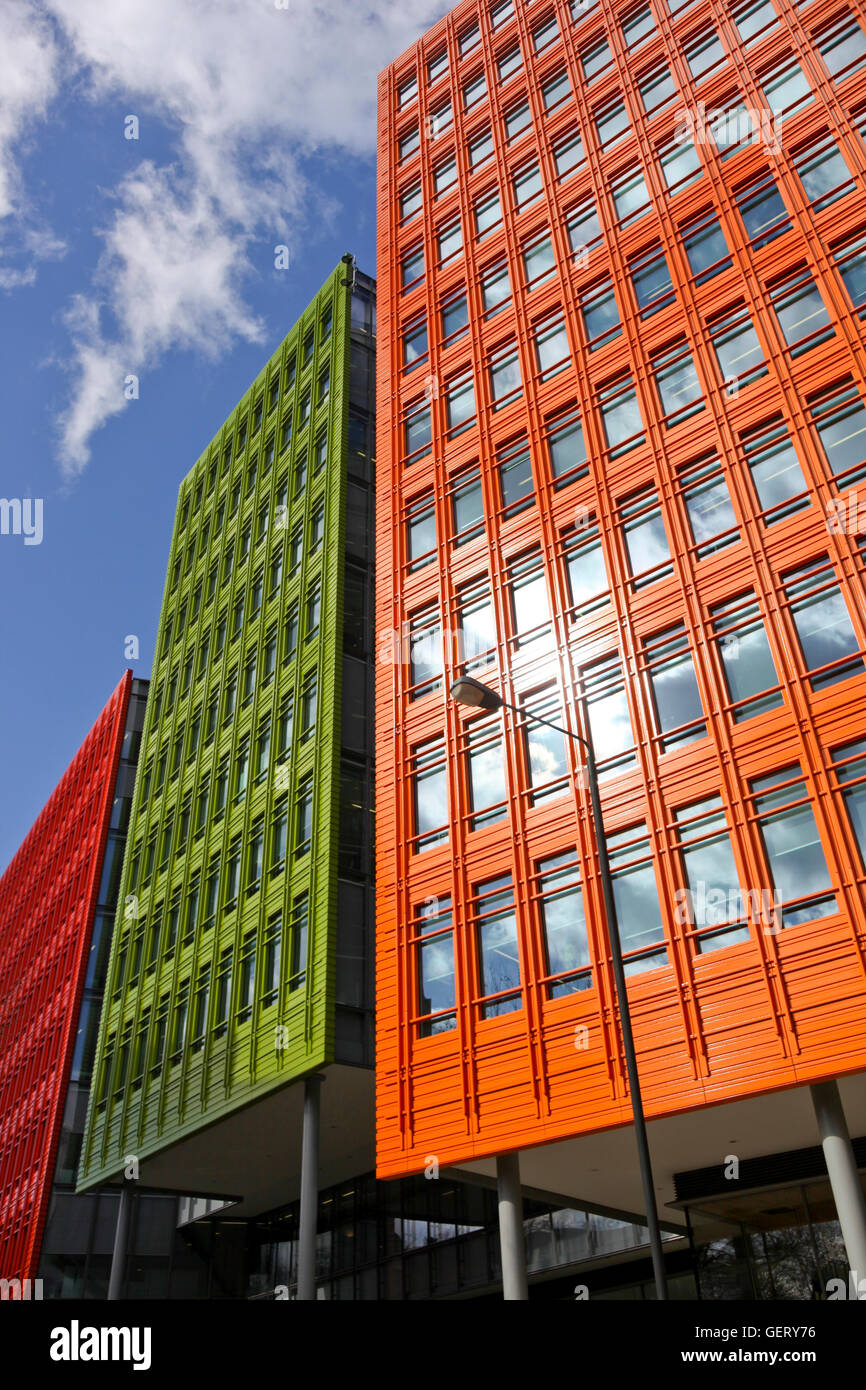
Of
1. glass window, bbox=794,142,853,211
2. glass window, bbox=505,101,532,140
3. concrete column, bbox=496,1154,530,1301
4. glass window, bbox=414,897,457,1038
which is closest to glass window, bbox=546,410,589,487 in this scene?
glass window, bbox=794,142,853,211

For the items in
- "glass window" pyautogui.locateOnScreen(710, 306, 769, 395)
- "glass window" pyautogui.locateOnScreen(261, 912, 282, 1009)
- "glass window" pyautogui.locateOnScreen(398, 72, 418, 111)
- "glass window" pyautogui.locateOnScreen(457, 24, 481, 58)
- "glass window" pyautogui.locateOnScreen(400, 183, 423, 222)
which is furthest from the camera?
"glass window" pyautogui.locateOnScreen(398, 72, 418, 111)

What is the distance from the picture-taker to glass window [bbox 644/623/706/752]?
2302 centimetres

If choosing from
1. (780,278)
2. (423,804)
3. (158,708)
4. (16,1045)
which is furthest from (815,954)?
(16,1045)

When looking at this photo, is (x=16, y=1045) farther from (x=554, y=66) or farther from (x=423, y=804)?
(x=554, y=66)

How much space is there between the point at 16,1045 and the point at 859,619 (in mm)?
54282

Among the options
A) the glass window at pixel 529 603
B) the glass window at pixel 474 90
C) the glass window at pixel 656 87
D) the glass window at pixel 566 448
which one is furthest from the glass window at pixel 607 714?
the glass window at pixel 474 90

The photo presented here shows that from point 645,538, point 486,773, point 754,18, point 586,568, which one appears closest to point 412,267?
point 754,18

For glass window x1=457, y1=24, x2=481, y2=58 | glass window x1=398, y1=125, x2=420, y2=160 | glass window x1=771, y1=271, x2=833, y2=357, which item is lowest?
glass window x1=771, y1=271, x2=833, y2=357

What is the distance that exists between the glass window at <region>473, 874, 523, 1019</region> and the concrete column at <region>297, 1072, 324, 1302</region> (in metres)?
6.43

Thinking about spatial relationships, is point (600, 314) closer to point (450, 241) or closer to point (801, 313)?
point (801, 313)

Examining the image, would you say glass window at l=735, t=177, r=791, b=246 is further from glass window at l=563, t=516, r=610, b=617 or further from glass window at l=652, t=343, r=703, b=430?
glass window at l=563, t=516, r=610, b=617

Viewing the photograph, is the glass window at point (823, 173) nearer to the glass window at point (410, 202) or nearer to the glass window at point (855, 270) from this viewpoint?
the glass window at point (855, 270)

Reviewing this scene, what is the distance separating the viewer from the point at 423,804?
27891mm

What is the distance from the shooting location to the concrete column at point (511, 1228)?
2130 cm
